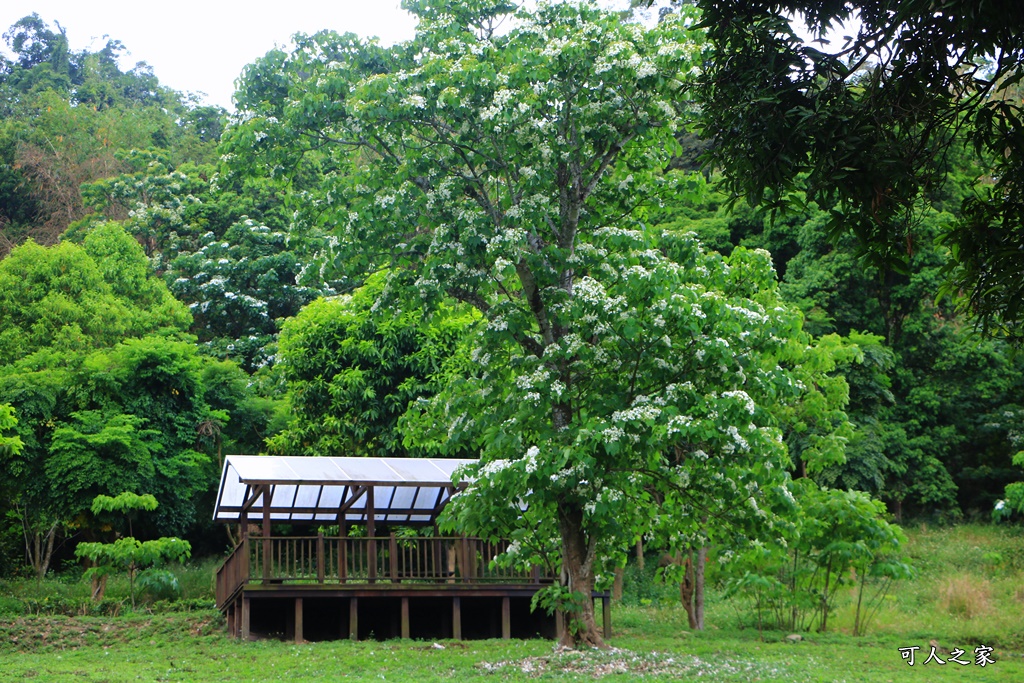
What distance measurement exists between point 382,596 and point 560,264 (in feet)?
21.5

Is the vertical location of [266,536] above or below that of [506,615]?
above

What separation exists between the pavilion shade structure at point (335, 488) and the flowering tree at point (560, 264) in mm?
2848

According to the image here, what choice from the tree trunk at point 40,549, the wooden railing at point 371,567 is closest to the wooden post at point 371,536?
the wooden railing at point 371,567

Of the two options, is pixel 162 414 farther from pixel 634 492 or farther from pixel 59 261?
pixel 634 492

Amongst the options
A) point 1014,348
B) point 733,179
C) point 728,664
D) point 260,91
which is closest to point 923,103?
point 733,179

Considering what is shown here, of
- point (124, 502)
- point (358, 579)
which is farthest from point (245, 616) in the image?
point (124, 502)

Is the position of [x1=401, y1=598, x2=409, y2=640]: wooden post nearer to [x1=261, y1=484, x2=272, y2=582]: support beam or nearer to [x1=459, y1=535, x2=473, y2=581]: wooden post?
[x1=459, y1=535, x2=473, y2=581]: wooden post

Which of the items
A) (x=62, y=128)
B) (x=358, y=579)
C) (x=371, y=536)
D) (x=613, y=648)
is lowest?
(x=613, y=648)

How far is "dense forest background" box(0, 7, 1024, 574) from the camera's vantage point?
21656 millimetres

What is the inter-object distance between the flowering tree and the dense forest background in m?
0.61

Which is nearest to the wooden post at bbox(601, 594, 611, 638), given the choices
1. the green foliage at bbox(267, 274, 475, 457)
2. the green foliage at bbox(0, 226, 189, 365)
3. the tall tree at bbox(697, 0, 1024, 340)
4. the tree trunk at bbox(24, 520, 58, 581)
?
the green foliage at bbox(267, 274, 475, 457)

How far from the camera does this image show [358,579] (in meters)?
15.8

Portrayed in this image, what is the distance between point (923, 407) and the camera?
1095 inches

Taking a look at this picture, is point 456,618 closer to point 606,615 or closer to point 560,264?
point 606,615
